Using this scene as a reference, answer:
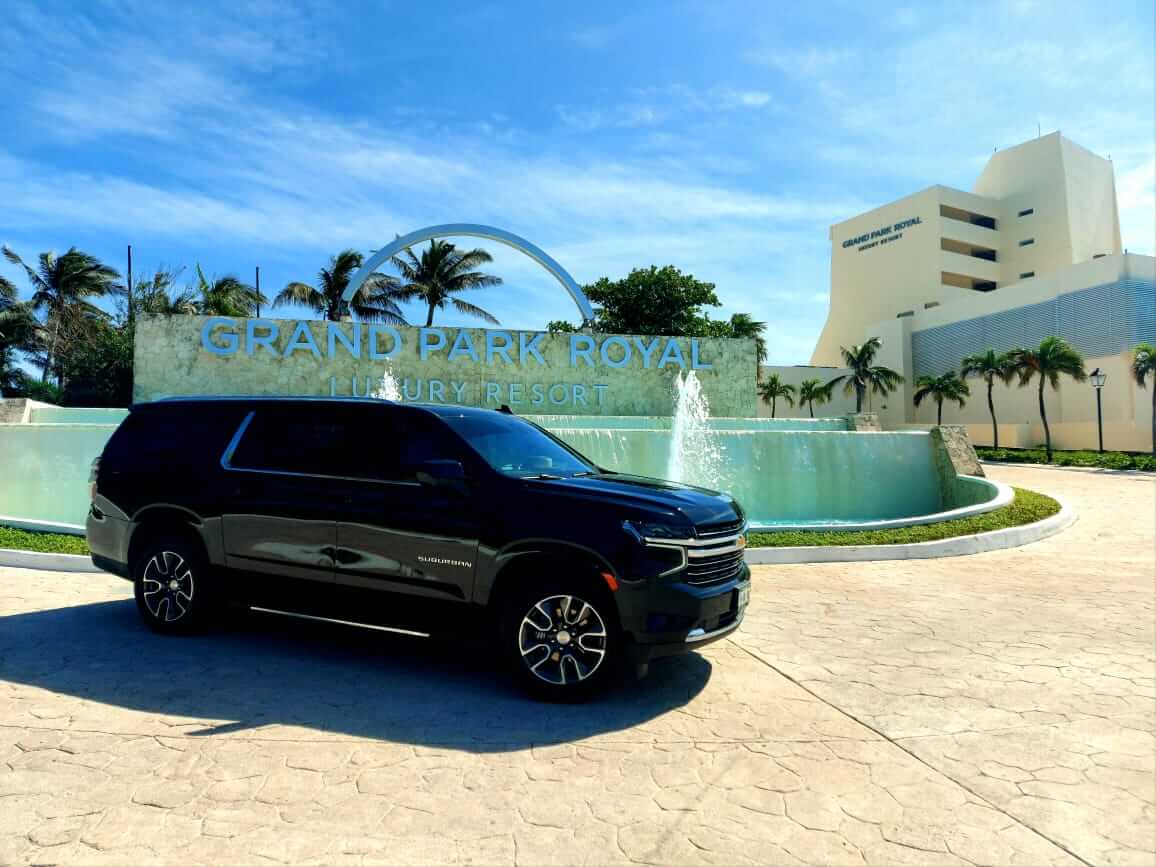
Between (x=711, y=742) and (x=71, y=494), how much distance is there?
1289 centimetres

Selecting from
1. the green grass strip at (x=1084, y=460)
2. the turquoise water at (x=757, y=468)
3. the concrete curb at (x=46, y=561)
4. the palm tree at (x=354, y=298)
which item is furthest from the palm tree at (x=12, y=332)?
the green grass strip at (x=1084, y=460)

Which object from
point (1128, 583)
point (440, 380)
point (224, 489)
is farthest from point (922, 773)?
point (440, 380)

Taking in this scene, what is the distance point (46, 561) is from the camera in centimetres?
871

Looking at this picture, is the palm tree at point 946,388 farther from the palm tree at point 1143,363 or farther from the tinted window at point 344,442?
the tinted window at point 344,442

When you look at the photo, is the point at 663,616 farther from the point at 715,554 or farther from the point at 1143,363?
the point at 1143,363

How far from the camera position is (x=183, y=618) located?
5.70m

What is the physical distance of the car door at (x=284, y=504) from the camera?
515 centimetres

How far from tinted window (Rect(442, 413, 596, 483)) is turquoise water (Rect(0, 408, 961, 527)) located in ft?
24.4

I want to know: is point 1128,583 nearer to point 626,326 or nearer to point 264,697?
point 264,697

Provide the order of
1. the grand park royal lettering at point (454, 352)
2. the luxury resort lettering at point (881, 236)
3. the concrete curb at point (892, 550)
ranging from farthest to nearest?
1. the luxury resort lettering at point (881, 236)
2. the grand park royal lettering at point (454, 352)
3. the concrete curb at point (892, 550)

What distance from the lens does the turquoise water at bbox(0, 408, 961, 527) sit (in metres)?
12.7

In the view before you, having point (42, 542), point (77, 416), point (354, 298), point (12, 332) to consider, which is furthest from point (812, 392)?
point (42, 542)

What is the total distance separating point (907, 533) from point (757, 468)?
3.97 m

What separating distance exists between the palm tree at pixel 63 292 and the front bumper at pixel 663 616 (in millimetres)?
50103
